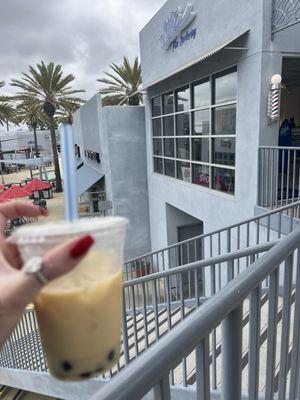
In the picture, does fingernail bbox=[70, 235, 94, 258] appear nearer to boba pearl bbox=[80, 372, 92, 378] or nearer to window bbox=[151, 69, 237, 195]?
boba pearl bbox=[80, 372, 92, 378]

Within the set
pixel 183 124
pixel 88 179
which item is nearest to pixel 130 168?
pixel 88 179

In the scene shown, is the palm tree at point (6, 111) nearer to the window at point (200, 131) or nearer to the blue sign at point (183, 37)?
the window at point (200, 131)

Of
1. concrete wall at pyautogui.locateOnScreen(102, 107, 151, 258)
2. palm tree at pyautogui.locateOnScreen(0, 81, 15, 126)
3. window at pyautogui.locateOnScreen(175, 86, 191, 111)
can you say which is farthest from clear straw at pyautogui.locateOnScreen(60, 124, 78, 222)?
palm tree at pyautogui.locateOnScreen(0, 81, 15, 126)

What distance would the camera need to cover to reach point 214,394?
2.62 metres

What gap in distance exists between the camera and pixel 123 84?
18.6 metres

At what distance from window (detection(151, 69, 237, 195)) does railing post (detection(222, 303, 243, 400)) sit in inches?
250

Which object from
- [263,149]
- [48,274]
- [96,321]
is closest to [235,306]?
[96,321]

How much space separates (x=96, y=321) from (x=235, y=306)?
0.55m

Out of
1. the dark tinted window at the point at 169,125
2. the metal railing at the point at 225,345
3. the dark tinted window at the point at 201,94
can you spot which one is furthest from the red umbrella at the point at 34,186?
the metal railing at the point at 225,345

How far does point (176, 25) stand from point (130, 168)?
562 centimetres

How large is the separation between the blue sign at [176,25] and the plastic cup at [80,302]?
8432mm

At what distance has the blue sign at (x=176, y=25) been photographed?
7.85 metres

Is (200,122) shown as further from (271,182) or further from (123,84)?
(123,84)

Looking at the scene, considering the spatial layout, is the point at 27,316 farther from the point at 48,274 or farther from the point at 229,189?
the point at 48,274
